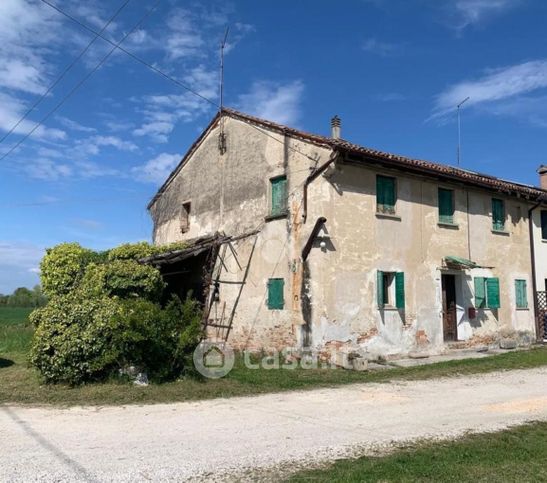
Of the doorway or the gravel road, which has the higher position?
the doorway

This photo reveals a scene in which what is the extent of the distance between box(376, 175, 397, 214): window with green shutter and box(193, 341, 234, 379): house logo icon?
20.8 ft

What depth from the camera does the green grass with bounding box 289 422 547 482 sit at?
5387 mm

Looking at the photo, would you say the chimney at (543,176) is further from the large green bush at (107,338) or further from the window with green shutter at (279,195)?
the large green bush at (107,338)

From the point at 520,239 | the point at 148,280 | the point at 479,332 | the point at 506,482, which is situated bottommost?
the point at 506,482

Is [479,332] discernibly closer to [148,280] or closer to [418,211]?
[418,211]

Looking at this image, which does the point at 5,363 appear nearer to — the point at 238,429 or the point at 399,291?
the point at 238,429

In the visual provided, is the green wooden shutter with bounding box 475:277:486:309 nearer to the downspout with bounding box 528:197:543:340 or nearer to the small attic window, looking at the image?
the downspout with bounding box 528:197:543:340

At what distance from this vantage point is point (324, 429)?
24.7ft

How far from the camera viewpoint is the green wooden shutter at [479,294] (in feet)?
60.1

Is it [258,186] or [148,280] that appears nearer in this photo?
[148,280]

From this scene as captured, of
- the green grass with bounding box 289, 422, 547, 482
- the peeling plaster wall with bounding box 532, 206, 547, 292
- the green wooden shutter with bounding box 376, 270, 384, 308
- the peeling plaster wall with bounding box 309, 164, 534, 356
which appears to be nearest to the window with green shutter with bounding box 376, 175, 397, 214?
the peeling plaster wall with bounding box 309, 164, 534, 356

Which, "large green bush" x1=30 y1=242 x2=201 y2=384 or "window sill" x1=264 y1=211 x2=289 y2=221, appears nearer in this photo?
"large green bush" x1=30 y1=242 x2=201 y2=384

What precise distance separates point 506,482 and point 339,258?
976 centimetres

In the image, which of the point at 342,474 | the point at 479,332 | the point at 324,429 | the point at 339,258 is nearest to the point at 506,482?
the point at 342,474
